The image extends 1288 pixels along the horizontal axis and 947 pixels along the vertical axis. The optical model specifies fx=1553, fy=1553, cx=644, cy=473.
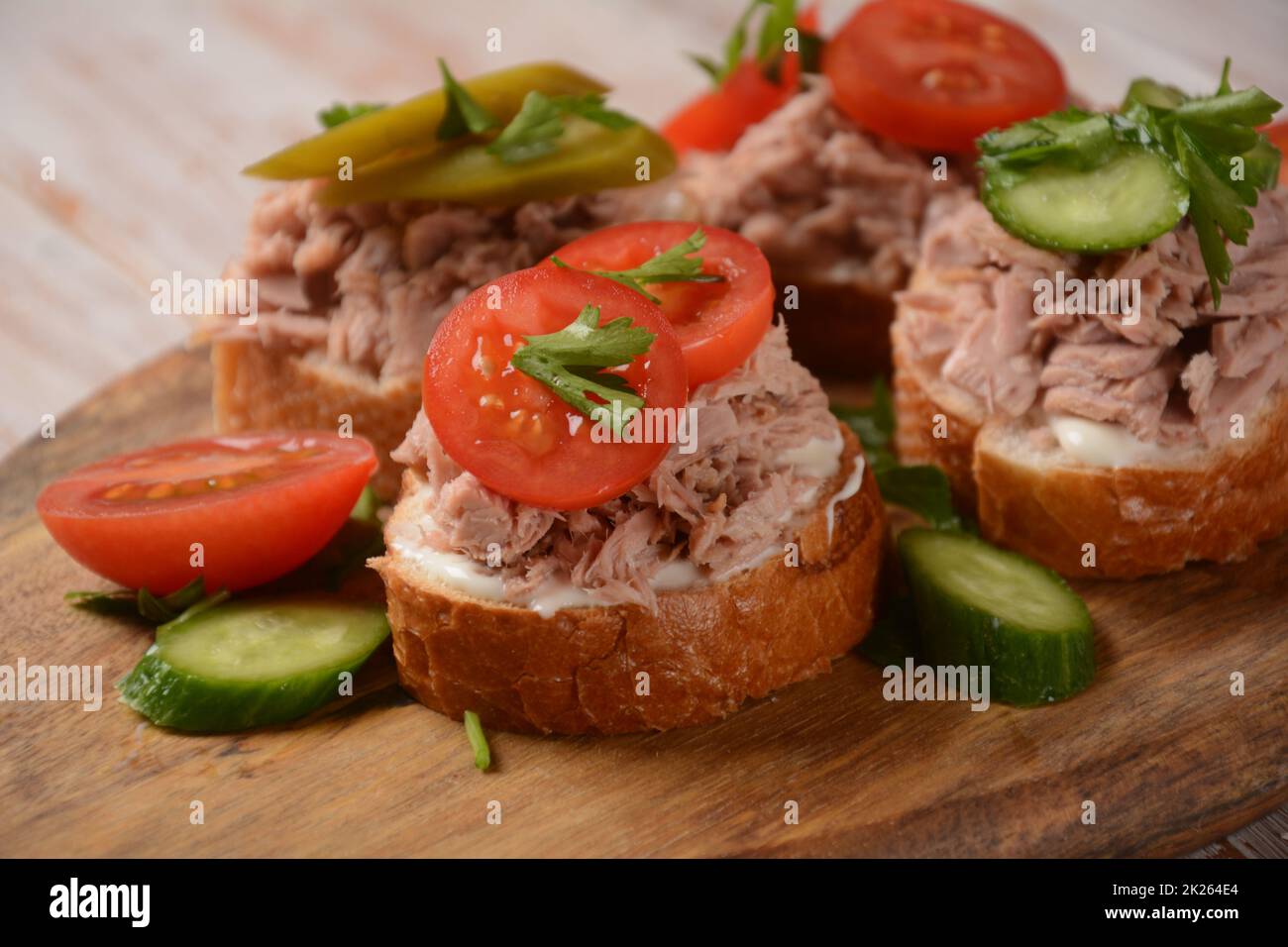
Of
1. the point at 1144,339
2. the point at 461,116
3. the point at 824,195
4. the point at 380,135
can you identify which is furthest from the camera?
the point at 824,195

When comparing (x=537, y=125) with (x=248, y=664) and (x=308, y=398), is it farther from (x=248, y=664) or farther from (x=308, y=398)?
(x=248, y=664)

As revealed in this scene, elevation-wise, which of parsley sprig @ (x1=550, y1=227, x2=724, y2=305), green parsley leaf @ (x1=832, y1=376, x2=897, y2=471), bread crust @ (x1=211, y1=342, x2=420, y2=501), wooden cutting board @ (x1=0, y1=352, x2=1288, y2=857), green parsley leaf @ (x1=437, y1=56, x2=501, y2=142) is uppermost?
green parsley leaf @ (x1=437, y1=56, x2=501, y2=142)

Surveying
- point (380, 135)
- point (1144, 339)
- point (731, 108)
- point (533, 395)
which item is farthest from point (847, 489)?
point (731, 108)

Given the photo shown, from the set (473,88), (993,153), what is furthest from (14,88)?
(993,153)

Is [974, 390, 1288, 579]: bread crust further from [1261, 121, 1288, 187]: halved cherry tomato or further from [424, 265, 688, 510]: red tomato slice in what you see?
[1261, 121, 1288, 187]: halved cherry tomato

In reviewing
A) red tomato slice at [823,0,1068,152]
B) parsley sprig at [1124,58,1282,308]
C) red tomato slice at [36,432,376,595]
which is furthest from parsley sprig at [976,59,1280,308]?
red tomato slice at [36,432,376,595]

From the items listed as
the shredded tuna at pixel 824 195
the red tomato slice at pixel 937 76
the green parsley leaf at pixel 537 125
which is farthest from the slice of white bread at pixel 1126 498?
the green parsley leaf at pixel 537 125

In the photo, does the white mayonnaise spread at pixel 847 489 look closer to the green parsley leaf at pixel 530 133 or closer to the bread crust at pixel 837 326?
the bread crust at pixel 837 326
